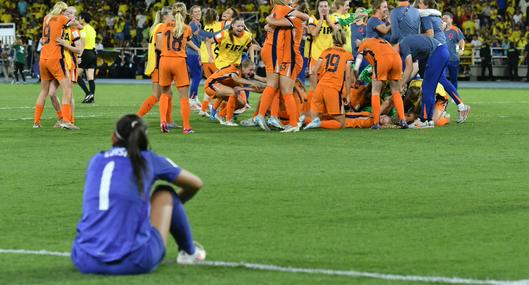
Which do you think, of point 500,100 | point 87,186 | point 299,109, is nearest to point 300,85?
point 299,109

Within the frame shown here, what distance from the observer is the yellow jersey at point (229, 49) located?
21.2 meters

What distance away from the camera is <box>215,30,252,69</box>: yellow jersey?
21.2m

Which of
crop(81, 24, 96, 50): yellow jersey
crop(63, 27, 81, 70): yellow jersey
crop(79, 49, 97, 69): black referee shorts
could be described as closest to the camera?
crop(63, 27, 81, 70): yellow jersey

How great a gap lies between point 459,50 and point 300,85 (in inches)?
185

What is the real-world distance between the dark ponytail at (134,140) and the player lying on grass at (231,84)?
43.2 ft

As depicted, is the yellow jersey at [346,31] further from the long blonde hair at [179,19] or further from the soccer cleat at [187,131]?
the soccer cleat at [187,131]

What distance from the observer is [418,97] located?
20.5m

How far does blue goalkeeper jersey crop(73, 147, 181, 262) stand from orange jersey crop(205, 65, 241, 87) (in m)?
13.2

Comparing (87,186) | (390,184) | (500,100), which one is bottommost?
(500,100)

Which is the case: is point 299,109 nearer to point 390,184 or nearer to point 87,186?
point 390,184

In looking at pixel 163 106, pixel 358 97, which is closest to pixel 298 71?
pixel 358 97

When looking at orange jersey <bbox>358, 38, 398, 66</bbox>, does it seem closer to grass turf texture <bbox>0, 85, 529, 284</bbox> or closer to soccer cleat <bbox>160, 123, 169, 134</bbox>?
grass turf texture <bbox>0, 85, 529, 284</bbox>

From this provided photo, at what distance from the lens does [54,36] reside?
63.9 feet

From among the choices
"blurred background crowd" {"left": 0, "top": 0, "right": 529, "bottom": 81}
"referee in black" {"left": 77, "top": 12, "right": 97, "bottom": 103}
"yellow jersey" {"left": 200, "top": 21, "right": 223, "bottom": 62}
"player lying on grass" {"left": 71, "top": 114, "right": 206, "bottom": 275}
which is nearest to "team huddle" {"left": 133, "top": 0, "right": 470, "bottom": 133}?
"yellow jersey" {"left": 200, "top": 21, "right": 223, "bottom": 62}
